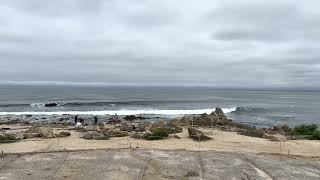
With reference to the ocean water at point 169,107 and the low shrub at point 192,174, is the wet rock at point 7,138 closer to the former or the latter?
the low shrub at point 192,174

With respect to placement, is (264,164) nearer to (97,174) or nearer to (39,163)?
(97,174)

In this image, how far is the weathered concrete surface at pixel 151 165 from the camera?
16.6 meters

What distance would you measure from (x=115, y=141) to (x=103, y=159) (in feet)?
22.2

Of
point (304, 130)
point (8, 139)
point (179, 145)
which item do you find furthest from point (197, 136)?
point (8, 139)

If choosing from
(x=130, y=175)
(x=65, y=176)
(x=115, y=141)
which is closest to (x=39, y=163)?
(x=65, y=176)

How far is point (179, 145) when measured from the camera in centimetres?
2459

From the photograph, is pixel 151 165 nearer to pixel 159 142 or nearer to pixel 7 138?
pixel 159 142

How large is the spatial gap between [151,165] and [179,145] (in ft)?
22.0

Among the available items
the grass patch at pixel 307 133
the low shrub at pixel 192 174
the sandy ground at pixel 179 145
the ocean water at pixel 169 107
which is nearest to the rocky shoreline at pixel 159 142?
the sandy ground at pixel 179 145

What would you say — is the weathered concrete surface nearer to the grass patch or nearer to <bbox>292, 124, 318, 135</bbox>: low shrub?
the grass patch

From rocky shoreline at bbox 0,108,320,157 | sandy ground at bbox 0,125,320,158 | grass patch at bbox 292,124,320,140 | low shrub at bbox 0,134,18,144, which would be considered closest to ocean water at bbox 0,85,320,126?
grass patch at bbox 292,124,320,140

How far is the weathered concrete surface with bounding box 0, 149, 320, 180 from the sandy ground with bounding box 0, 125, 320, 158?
2.20 metres

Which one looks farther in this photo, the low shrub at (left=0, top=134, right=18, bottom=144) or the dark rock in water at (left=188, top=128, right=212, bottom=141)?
the dark rock in water at (left=188, top=128, right=212, bottom=141)

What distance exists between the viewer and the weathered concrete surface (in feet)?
54.3
